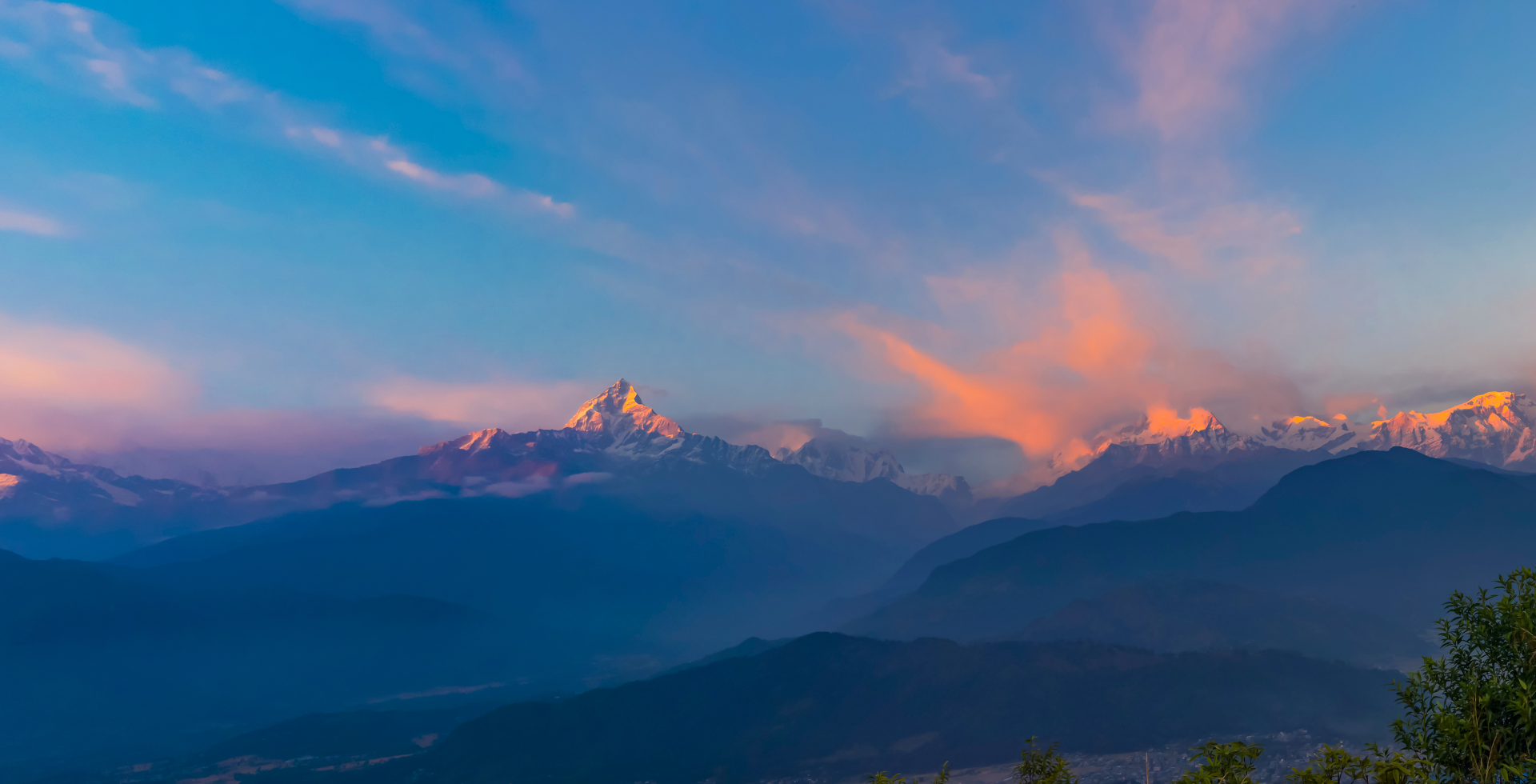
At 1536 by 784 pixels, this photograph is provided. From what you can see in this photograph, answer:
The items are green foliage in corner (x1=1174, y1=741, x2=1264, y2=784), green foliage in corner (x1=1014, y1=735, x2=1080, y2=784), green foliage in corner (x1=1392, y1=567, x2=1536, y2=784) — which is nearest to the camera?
green foliage in corner (x1=1174, y1=741, x2=1264, y2=784)

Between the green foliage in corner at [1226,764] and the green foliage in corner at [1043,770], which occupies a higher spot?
the green foliage in corner at [1226,764]

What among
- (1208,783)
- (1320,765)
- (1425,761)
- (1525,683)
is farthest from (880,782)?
(1525,683)

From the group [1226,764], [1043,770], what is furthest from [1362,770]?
[1043,770]

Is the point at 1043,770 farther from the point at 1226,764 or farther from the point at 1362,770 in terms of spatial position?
the point at 1362,770

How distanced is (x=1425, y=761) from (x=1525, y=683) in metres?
5.15

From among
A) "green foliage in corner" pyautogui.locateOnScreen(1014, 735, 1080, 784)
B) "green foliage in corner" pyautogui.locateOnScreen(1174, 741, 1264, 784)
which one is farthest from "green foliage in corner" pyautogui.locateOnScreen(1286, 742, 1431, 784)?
"green foliage in corner" pyautogui.locateOnScreen(1014, 735, 1080, 784)

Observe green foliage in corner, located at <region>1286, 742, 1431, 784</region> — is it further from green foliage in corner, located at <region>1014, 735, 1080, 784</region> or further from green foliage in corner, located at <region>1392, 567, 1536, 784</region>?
green foliage in corner, located at <region>1014, 735, 1080, 784</region>

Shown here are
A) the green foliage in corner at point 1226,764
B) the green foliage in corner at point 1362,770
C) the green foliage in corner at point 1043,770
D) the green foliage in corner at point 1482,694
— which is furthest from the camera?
the green foliage in corner at point 1043,770

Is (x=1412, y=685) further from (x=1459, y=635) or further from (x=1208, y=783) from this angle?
(x=1208, y=783)

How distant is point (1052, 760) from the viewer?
163 feet

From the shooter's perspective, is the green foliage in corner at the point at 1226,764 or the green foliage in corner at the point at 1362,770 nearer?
the green foliage in corner at the point at 1362,770

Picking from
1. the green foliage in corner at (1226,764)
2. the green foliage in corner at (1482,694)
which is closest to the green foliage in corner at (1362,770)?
the green foliage in corner at (1482,694)

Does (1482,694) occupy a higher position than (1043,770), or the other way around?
(1482,694)

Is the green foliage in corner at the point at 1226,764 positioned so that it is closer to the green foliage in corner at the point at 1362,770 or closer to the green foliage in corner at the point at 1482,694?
the green foliage in corner at the point at 1362,770
